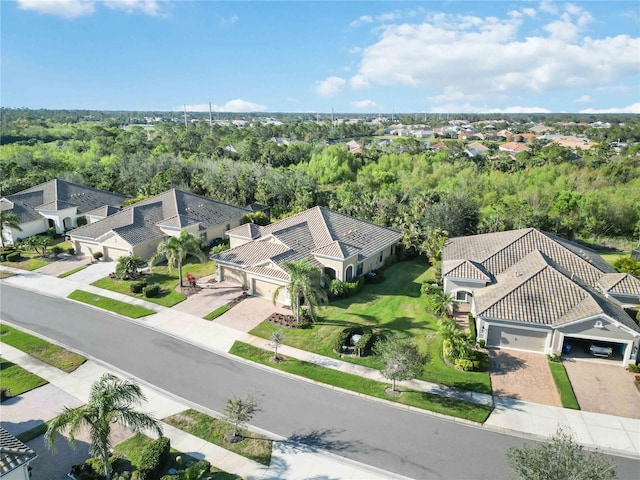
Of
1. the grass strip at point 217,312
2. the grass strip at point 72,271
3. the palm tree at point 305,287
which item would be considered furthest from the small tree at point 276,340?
the grass strip at point 72,271

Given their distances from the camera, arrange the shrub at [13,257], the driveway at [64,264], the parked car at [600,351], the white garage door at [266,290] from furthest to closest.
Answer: the shrub at [13,257] → the driveway at [64,264] → the white garage door at [266,290] → the parked car at [600,351]

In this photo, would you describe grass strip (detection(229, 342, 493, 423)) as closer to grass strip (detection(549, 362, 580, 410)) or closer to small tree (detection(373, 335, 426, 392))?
small tree (detection(373, 335, 426, 392))

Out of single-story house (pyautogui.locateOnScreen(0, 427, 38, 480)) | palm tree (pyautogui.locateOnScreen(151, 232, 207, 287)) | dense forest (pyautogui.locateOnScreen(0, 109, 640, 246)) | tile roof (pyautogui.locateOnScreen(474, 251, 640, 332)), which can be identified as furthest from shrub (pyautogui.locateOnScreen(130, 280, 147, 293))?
tile roof (pyautogui.locateOnScreen(474, 251, 640, 332))

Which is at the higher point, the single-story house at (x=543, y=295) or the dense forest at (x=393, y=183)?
the dense forest at (x=393, y=183)

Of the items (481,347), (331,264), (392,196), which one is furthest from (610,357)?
(392,196)

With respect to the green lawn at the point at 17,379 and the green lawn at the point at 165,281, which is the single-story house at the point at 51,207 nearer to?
the green lawn at the point at 165,281

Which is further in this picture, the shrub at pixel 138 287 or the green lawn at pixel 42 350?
the shrub at pixel 138 287
